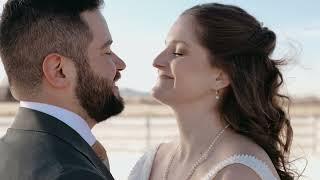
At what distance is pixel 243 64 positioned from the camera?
2.46 metres

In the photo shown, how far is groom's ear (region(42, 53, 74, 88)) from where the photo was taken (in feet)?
5.15

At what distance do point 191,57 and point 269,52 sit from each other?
0.37 metres

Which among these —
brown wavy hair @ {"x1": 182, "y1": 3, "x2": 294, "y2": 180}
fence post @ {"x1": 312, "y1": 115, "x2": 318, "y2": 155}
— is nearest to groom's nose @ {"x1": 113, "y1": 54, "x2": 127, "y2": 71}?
brown wavy hair @ {"x1": 182, "y1": 3, "x2": 294, "y2": 180}

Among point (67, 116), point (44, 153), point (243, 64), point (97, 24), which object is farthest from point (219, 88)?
point (44, 153)

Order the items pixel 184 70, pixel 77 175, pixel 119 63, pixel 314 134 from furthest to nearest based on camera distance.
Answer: pixel 314 134, pixel 184 70, pixel 119 63, pixel 77 175

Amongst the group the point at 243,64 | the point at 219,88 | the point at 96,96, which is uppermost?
the point at 96,96

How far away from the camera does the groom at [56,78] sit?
1.43m

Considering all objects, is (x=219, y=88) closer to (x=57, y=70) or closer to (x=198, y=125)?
(x=198, y=125)

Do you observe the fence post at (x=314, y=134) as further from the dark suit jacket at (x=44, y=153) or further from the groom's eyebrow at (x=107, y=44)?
the dark suit jacket at (x=44, y=153)

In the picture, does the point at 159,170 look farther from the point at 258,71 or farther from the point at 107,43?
the point at 107,43

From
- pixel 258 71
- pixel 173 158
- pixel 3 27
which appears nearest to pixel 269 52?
pixel 258 71

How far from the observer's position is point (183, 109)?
2488 millimetres

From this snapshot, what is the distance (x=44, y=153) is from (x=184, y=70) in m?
1.14

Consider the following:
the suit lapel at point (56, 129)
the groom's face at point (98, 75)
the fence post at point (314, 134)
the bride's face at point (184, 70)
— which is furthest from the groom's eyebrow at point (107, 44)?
the fence post at point (314, 134)
